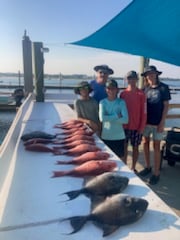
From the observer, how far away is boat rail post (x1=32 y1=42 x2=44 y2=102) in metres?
7.79

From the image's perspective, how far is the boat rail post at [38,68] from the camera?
7785 mm

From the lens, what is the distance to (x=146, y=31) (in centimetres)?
414

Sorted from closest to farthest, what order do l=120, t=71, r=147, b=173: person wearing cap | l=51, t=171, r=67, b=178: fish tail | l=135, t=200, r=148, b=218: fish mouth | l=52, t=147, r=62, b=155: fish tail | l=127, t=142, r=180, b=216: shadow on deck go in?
l=135, t=200, r=148, b=218: fish mouth < l=51, t=171, r=67, b=178: fish tail < l=52, t=147, r=62, b=155: fish tail < l=127, t=142, r=180, b=216: shadow on deck < l=120, t=71, r=147, b=173: person wearing cap

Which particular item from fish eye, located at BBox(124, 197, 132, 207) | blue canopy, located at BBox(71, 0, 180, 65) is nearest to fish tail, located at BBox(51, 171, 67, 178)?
fish eye, located at BBox(124, 197, 132, 207)

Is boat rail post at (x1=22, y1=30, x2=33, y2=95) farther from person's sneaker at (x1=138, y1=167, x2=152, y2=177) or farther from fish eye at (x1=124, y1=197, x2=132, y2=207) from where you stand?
fish eye at (x1=124, y1=197, x2=132, y2=207)

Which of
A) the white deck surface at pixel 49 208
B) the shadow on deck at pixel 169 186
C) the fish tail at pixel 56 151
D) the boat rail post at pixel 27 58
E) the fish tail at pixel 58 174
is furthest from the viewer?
the boat rail post at pixel 27 58

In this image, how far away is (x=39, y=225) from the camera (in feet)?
4.99

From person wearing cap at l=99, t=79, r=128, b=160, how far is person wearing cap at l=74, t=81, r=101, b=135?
197mm

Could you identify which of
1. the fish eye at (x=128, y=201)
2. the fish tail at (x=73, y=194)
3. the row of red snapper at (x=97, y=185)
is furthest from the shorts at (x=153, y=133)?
the fish eye at (x=128, y=201)

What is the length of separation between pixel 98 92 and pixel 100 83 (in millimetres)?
132

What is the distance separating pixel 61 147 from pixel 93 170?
82cm

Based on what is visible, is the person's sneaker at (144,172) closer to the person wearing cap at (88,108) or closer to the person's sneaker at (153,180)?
the person's sneaker at (153,180)

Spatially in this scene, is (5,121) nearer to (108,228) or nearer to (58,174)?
(58,174)

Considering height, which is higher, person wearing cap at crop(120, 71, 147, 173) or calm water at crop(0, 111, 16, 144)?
person wearing cap at crop(120, 71, 147, 173)
